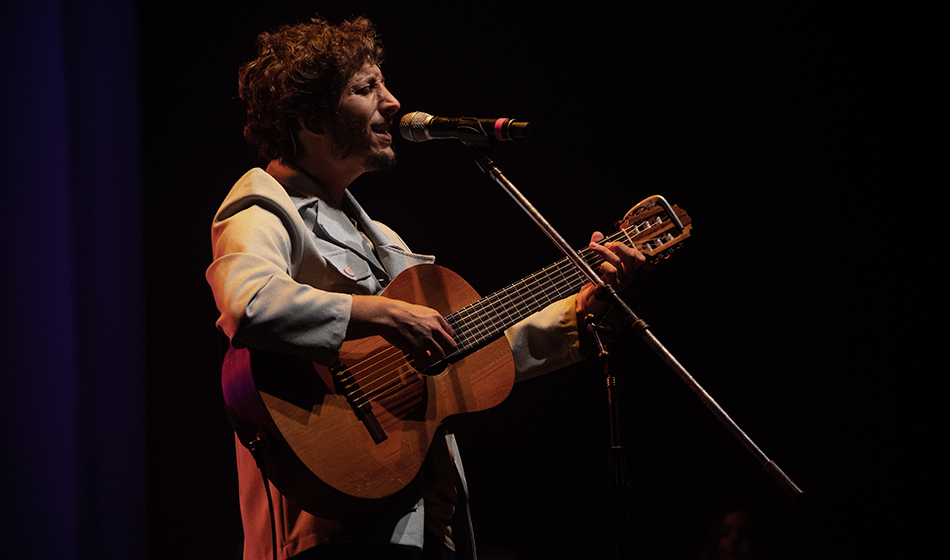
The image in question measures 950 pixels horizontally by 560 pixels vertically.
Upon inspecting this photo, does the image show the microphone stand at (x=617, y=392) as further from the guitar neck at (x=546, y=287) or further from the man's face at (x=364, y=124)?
the man's face at (x=364, y=124)

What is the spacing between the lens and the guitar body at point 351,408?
60.2 inches

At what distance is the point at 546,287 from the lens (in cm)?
209

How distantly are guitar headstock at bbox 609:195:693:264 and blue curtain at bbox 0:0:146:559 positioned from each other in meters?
1.98

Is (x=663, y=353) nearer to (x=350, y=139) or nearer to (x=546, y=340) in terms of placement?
(x=546, y=340)

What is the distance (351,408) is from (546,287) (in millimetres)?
740

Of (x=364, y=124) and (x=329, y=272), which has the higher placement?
(x=364, y=124)

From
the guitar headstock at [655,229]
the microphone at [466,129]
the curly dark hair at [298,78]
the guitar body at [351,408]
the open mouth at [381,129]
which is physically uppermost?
the curly dark hair at [298,78]

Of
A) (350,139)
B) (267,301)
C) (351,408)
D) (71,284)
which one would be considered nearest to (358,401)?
(351,408)

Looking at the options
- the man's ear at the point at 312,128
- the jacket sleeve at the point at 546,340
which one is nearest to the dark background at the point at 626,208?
the man's ear at the point at 312,128

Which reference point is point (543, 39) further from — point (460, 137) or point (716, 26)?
point (460, 137)

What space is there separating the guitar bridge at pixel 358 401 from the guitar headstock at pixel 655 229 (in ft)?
3.03

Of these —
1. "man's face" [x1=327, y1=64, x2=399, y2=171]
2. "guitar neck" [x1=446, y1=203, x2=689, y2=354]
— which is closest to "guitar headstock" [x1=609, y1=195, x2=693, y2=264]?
"guitar neck" [x1=446, y1=203, x2=689, y2=354]

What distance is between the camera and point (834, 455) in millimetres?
3191

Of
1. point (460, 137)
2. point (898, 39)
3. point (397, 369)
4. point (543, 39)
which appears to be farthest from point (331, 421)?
point (898, 39)
